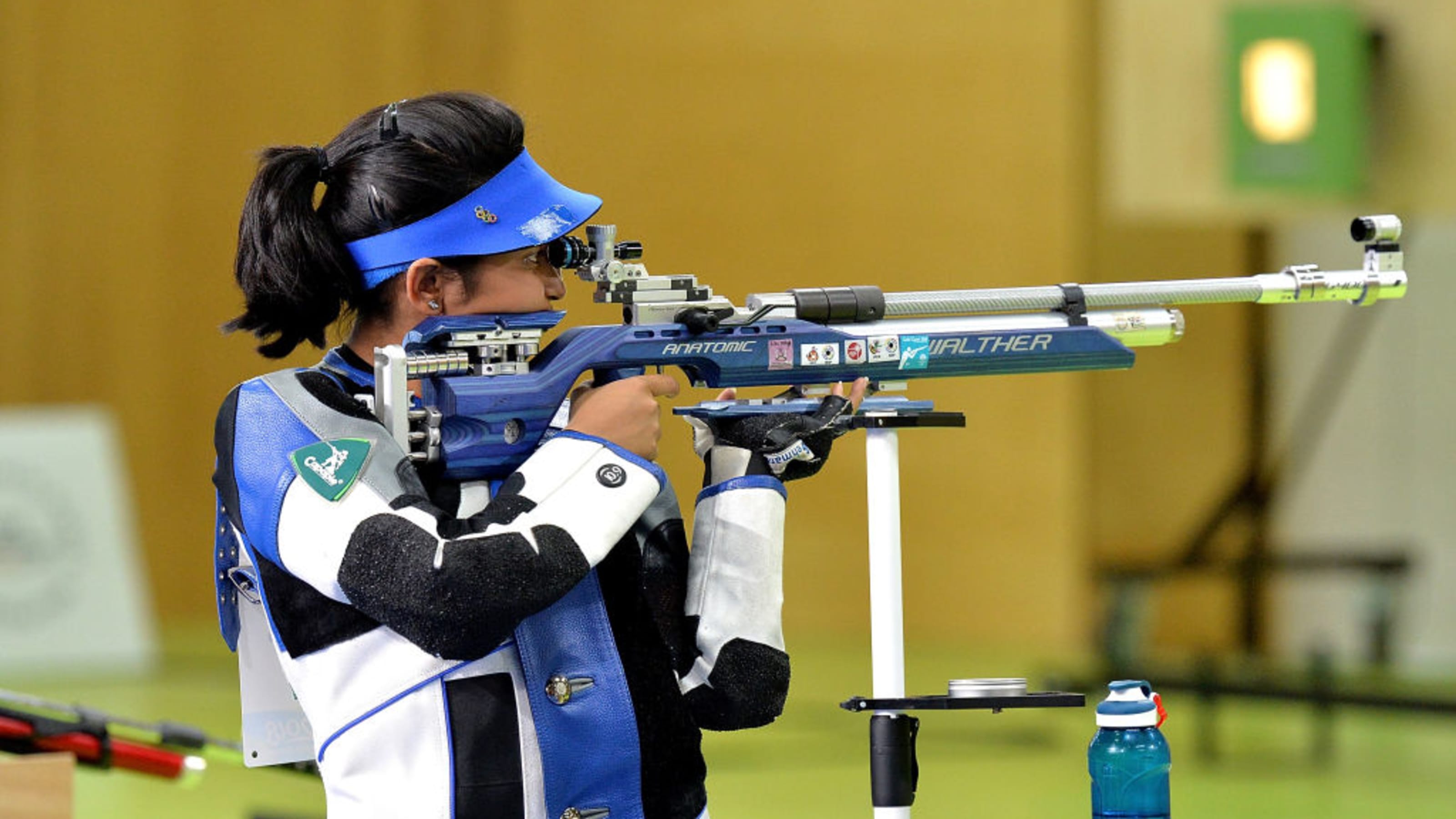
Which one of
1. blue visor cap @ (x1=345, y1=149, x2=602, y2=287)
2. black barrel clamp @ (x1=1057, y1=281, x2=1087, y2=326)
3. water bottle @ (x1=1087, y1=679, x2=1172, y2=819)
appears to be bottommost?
water bottle @ (x1=1087, y1=679, x2=1172, y2=819)

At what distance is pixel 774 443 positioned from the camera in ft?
6.59

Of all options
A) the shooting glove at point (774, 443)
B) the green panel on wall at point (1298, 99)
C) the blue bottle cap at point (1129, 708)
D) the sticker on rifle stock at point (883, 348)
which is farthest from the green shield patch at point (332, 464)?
the green panel on wall at point (1298, 99)

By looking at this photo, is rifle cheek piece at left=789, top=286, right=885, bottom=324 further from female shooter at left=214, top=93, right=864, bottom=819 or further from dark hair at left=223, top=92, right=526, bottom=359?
dark hair at left=223, top=92, right=526, bottom=359

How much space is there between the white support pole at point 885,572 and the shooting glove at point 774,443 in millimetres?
52

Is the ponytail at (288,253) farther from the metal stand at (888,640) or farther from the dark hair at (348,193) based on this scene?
the metal stand at (888,640)

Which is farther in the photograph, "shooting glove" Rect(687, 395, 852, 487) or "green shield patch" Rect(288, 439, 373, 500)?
"shooting glove" Rect(687, 395, 852, 487)

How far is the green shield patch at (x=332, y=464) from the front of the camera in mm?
1840

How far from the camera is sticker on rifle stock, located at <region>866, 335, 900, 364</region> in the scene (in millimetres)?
2143

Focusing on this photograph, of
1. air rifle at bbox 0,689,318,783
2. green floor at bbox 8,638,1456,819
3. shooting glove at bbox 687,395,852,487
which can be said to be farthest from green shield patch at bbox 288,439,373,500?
green floor at bbox 8,638,1456,819

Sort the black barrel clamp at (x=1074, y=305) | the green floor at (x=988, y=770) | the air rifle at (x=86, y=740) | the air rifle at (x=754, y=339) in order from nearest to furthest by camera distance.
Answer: the air rifle at (x=754, y=339), the black barrel clamp at (x=1074, y=305), the air rifle at (x=86, y=740), the green floor at (x=988, y=770)

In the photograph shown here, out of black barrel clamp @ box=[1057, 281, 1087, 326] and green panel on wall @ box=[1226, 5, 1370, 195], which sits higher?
green panel on wall @ box=[1226, 5, 1370, 195]

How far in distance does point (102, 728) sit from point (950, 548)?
4.97 meters

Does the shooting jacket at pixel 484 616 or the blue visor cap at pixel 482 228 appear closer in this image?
the shooting jacket at pixel 484 616

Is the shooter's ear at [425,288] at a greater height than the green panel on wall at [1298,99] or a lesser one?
lesser
